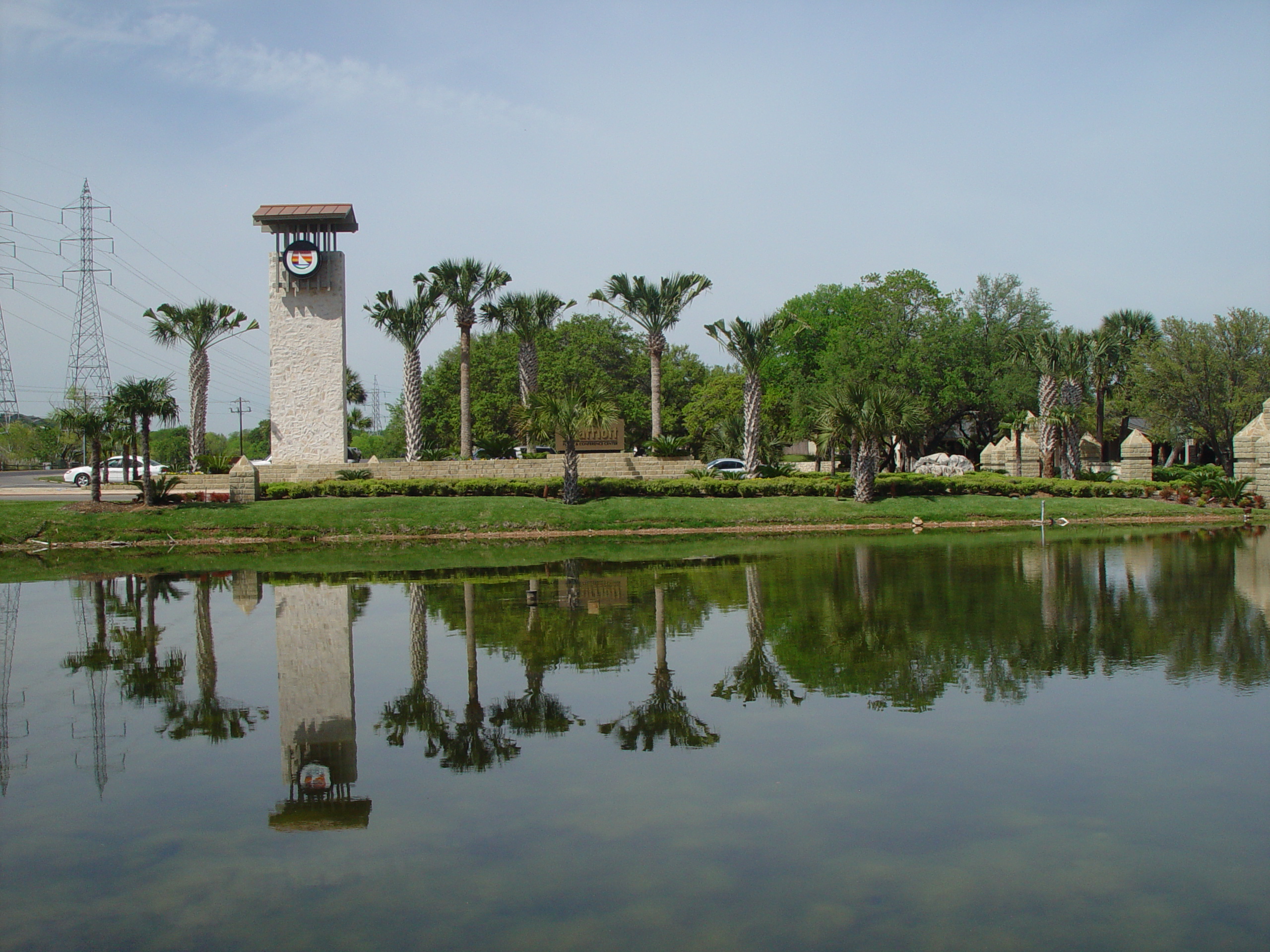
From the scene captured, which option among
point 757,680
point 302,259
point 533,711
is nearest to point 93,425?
point 302,259

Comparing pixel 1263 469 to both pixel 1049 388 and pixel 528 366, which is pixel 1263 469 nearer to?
pixel 1049 388

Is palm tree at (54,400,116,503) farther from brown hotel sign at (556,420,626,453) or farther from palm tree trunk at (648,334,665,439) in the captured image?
palm tree trunk at (648,334,665,439)

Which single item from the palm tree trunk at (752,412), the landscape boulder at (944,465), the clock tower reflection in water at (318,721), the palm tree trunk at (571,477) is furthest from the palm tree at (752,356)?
the clock tower reflection in water at (318,721)

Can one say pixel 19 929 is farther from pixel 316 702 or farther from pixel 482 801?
pixel 316 702

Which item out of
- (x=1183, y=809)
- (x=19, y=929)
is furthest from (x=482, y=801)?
(x=1183, y=809)

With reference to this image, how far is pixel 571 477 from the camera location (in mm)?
33906

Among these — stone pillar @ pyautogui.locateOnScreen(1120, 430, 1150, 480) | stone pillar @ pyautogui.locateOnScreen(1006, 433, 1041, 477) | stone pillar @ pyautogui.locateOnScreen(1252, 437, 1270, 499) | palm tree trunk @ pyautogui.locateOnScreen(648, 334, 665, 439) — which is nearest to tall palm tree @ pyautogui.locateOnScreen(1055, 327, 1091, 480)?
stone pillar @ pyautogui.locateOnScreen(1006, 433, 1041, 477)

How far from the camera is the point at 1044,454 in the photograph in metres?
42.2

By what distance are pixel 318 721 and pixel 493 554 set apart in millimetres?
16437

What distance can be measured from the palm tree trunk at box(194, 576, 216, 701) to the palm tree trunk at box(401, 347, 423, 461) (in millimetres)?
22316

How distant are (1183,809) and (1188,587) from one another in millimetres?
11989

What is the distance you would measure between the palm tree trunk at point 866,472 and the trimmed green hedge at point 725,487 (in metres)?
0.80

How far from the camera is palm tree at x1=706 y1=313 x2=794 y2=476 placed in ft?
128

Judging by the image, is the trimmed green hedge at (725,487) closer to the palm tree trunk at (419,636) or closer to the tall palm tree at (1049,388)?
the tall palm tree at (1049,388)
